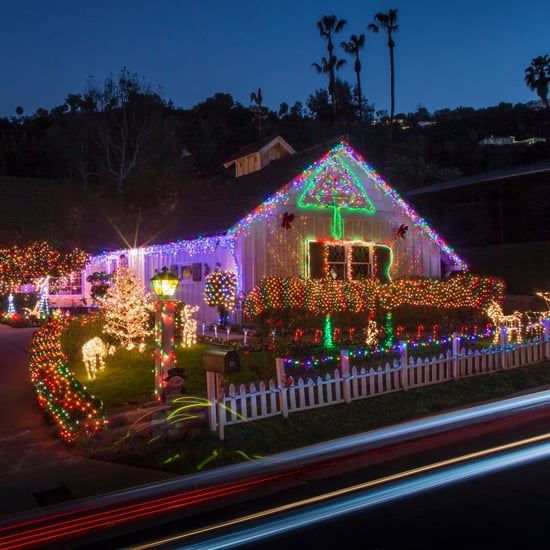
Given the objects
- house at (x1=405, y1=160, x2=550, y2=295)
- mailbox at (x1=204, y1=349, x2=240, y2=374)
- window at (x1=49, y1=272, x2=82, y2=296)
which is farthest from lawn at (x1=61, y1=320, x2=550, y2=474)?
house at (x1=405, y1=160, x2=550, y2=295)

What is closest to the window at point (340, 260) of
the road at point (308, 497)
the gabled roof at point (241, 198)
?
the gabled roof at point (241, 198)

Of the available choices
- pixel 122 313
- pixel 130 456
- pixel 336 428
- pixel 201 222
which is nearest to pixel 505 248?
pixel 201 222

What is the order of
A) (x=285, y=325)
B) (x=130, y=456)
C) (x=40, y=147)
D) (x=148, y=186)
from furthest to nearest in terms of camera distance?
(x=40, y=147), (x=148, y=186), (x=285, y=325), (x=130, y=456)

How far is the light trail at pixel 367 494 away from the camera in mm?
5219

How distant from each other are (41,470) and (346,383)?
4.68 m

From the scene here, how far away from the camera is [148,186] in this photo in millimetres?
37000

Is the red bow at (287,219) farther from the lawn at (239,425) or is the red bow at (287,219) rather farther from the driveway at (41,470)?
the driveway at (41,470)

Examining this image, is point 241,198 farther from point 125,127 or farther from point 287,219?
point 125,127

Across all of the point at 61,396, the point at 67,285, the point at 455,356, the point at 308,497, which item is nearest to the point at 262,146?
the point at 67,285

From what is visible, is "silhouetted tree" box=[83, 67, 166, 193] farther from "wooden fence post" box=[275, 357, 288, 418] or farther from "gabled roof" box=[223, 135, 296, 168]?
"wooden fence post" box=[275, 357, 288, 418]

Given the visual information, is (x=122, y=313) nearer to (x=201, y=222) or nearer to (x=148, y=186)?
(x=201, y=222)

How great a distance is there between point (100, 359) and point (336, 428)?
589 centimetres

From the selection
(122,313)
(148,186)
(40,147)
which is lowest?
(122,313)

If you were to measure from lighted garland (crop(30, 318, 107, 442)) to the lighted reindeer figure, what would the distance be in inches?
34.9
